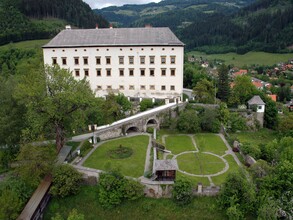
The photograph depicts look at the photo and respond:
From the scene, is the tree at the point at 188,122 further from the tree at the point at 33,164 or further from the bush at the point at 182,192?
the tree at the point at 33,164

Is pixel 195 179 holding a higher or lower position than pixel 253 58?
higher

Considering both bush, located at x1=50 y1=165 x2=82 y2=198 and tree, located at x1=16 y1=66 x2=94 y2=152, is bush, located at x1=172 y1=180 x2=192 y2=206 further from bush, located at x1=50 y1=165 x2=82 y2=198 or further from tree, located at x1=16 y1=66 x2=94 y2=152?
tree, located at x1=16 y1=66 x2=94 y2=152

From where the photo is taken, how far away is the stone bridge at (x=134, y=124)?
4093 cm

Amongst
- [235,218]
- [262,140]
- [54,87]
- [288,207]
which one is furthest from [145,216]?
[262,140]

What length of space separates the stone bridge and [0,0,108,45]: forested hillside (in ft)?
264

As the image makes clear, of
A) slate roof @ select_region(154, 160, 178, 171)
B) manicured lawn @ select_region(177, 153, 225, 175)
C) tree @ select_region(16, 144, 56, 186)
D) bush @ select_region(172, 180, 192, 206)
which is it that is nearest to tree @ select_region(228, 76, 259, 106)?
manicured lawn @ select_region(177, 153, 225, 175)

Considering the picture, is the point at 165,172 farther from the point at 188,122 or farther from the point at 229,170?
the point at 188,122

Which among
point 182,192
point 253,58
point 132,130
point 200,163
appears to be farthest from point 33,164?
point 253,58

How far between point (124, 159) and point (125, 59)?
21495mm

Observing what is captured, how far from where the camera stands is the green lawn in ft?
106

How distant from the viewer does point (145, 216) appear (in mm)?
28062

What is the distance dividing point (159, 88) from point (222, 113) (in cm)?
1209

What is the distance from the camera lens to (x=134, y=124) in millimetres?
43375

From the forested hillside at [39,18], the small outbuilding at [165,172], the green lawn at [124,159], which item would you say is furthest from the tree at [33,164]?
the forested hillside at [39,18]
